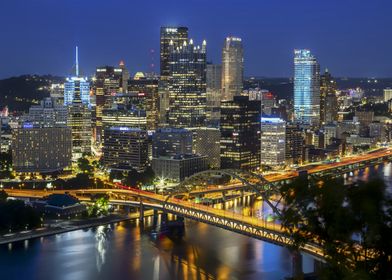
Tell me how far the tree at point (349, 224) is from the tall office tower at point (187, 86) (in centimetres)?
2749

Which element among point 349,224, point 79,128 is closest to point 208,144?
point 79,128

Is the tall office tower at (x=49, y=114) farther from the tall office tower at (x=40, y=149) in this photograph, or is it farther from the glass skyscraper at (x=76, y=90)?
the glass skyscraper at (x=76, y=90)

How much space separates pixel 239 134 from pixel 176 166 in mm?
3854

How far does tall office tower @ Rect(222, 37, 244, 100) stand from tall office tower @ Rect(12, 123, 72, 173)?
20144 mm

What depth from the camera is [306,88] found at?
45188 mm

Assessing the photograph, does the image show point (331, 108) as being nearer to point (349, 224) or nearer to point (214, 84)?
point (214, 84)

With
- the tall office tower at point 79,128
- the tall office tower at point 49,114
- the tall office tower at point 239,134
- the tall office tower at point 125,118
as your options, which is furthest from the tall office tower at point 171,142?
the tall office tower at point 49,114

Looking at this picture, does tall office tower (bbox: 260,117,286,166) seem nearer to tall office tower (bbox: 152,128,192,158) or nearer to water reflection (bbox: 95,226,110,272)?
tall office tower (bbox: 152,128,192,158)

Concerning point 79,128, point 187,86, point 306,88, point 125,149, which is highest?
point 306,88

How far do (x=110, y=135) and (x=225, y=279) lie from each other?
14.9 metres

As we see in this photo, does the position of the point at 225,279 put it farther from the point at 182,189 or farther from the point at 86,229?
the point at 182,189

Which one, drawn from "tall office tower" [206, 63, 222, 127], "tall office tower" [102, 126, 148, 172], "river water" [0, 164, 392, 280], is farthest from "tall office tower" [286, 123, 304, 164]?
"river water" [0, 164, 392, 280]

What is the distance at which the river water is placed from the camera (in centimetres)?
1055

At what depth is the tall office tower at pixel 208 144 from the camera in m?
25.6
